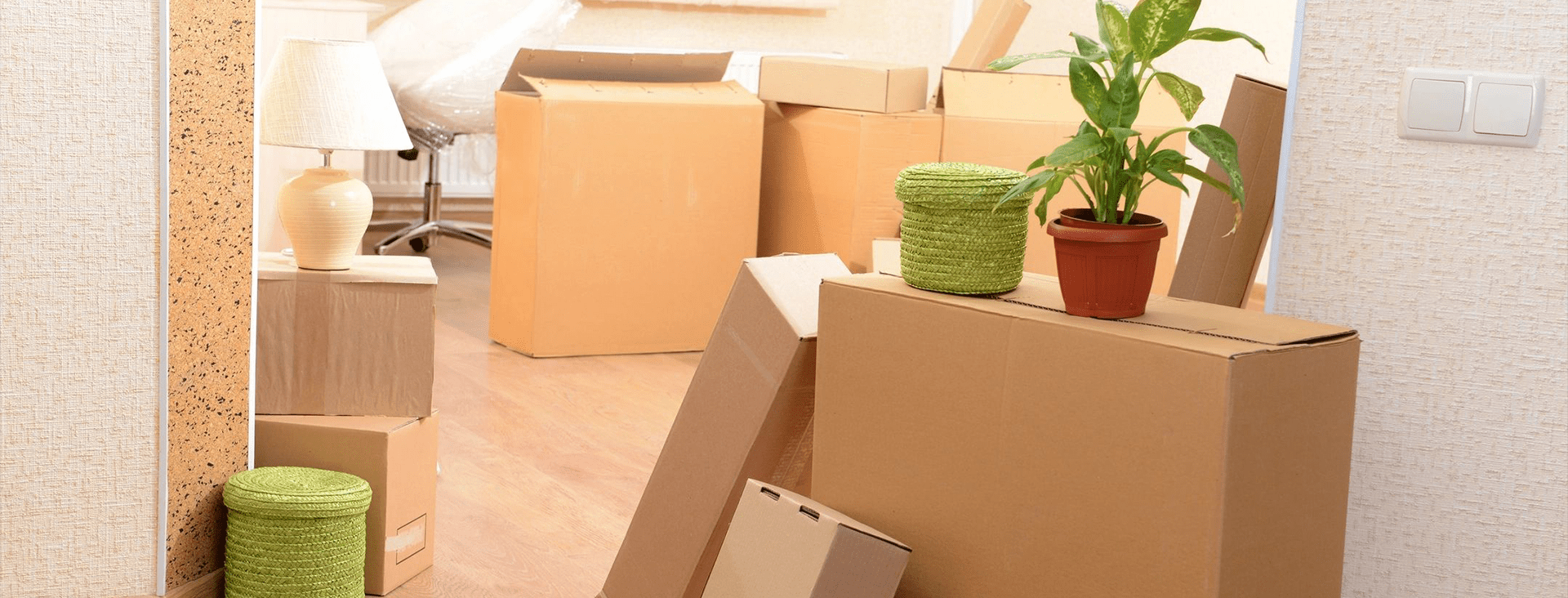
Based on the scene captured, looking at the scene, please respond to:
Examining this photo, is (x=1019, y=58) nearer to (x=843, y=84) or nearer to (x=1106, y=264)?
(x=1106, y=264)

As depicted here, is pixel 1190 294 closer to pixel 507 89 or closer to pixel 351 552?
pixel 351 552

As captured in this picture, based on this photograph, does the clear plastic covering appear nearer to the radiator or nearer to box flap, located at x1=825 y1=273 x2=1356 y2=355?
the radiator

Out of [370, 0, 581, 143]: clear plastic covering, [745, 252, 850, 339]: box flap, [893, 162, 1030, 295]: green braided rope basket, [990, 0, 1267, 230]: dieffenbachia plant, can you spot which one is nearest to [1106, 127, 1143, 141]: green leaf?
[990, 0, 1267, 230]: dieffenbachia plant

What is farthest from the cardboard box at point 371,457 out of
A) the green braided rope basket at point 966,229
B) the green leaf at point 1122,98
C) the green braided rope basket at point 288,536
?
the green leaf at point 1122,98

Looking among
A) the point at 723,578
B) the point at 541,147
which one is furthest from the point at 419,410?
the point at 541,147

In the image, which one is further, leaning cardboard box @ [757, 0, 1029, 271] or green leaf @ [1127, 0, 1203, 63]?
leaning cardboard box @ [757, 0, 1029, 271]

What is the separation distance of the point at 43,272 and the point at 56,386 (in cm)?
15

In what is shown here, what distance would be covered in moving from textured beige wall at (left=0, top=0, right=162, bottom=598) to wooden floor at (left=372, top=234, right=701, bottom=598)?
0.45 m

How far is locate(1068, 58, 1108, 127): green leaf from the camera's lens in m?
1.42

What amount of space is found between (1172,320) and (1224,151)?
17cm

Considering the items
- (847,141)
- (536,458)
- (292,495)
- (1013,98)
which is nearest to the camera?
(292,495)

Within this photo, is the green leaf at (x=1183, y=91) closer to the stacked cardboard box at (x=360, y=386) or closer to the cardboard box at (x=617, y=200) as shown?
the stacked cardboard box at (x=360, y=386)

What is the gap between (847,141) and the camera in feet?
11.8

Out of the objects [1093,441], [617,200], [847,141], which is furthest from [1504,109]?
[617,200]
